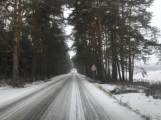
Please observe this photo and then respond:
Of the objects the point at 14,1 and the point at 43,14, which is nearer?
the point at 14,1

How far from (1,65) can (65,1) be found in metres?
12.4

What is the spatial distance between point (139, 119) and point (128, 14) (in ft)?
54.2

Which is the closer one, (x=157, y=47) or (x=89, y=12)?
(x=89, y=12)

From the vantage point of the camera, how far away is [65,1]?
1552cm

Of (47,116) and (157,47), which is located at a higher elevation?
(157,47)

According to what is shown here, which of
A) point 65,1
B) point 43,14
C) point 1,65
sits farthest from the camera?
point 1,65

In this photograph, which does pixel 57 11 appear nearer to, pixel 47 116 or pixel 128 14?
pixel 128 14

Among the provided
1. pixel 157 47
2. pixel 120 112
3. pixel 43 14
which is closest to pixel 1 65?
pixel 43 14

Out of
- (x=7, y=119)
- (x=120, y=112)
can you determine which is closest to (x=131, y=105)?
(x=120, y=112)

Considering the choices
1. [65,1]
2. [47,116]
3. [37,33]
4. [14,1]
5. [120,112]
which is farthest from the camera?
[65,1]

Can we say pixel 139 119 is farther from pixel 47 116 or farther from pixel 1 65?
pixel 1 65

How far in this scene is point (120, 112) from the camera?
5914mm

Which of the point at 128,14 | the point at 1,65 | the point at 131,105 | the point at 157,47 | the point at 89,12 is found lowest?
the point at 131,105

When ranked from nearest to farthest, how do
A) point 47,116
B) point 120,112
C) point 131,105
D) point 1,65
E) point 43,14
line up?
point 47,116
point 120,112
point 131,105
point 43,14
point 1,65
